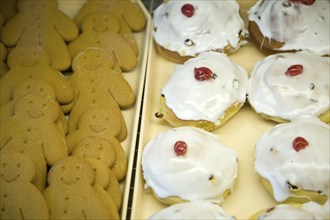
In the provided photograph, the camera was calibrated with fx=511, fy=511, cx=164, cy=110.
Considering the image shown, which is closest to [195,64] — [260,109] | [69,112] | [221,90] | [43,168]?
[221,90]

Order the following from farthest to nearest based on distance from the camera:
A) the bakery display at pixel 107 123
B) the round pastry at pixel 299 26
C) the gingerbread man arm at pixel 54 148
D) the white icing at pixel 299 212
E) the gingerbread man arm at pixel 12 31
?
the gingerbread man arm at pixel 12 31 → the round pastry at pixel 299 26 → the gingerbread man arm at pixel 54 148 → the bakery display at pixel 107 123 → the white icing at pixel 299 212

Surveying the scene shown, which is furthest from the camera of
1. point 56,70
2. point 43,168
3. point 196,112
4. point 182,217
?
point 56,70

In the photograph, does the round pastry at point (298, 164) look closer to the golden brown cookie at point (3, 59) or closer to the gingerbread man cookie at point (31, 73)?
the gingerbread man cookie at point (31, 73)

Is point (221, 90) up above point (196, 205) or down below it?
above

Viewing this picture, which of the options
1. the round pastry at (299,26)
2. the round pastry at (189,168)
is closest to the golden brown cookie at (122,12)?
the round pastry at (299,26)

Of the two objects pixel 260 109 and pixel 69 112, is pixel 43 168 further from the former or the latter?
pixel 260 109

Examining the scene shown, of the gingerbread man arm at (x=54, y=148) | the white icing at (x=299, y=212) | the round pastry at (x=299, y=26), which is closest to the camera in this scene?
the white icing at (x=299, y=212)

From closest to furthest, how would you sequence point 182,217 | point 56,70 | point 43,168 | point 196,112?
point 182,217, point 43,168, point 196,112, point 56,70
